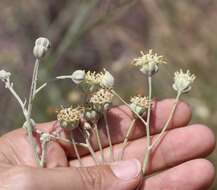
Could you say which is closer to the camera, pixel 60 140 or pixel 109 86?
pixel 109 86

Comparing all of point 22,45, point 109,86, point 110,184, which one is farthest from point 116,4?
point 22,45

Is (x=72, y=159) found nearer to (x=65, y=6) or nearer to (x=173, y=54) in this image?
(x=173, y=54)

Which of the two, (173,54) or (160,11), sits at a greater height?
(160,11)

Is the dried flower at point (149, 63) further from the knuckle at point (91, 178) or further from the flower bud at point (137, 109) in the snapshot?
the knuckle at point (91, 178)

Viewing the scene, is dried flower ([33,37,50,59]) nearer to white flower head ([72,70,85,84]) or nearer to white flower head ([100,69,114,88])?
white flower head ([72,70,85,84])

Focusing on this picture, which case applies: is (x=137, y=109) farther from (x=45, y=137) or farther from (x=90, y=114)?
(x=45, y=137)

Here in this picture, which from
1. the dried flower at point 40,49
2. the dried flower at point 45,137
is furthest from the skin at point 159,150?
the dried flower at point 40,49

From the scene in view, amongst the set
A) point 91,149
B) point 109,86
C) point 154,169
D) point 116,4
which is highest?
point 116,4

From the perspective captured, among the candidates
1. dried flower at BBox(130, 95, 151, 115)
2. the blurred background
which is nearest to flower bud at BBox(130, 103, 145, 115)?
dried flower at BBox(130, 95, 151, 115)
